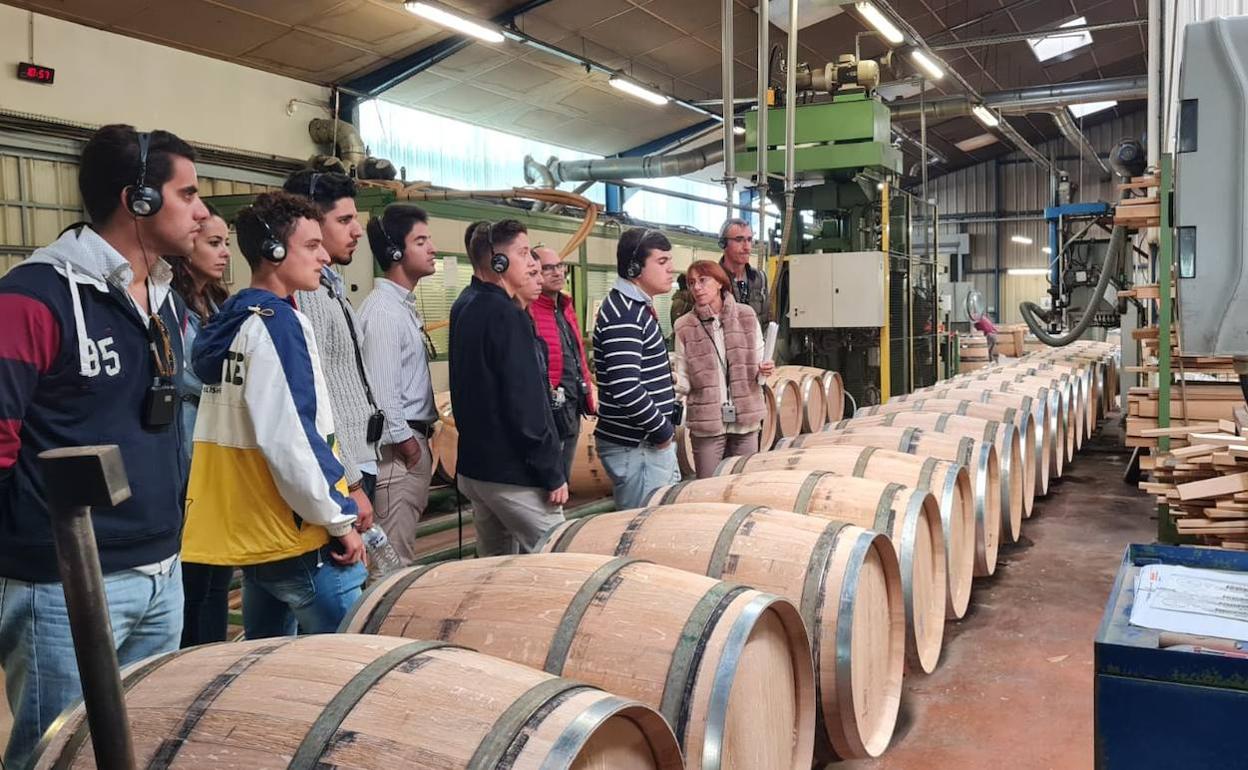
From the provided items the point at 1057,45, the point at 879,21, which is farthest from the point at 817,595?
the point at 1057,45

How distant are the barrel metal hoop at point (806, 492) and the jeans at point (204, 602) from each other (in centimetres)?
191

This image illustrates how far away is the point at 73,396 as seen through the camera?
5.91ft

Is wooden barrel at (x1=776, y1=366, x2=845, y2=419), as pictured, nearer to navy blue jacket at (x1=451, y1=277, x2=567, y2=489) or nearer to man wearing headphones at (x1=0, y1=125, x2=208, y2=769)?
navy blue jacket at (x1=451, y1=277, x2=567, y2=489)

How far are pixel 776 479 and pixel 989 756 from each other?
1.19 m

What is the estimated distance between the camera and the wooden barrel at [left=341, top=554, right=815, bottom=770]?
191 cm

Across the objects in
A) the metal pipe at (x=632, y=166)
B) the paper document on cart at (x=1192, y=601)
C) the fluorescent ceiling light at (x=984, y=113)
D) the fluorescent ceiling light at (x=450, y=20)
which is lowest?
the paper document on cart at (x=1192, y=601)

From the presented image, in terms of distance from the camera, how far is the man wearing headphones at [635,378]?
12.7 feet

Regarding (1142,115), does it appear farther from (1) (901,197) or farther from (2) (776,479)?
(2) (776,479)

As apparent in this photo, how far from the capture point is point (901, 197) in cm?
946

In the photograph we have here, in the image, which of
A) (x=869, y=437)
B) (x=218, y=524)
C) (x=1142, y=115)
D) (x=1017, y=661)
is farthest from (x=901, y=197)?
(x=1142, y=115)

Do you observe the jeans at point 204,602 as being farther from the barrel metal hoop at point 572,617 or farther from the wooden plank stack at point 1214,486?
the wooden plank stack at point 1214,486

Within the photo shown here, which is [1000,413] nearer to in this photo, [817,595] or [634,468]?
[634,468]

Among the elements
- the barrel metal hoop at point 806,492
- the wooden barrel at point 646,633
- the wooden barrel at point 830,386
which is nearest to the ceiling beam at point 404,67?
the wooden barrel at point 830,386

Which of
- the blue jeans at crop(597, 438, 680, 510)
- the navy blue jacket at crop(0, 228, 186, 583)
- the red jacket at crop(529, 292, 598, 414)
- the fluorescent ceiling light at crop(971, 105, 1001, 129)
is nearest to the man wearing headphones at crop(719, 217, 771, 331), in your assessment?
the red jacket at crop(529, 292, 598, 414)
